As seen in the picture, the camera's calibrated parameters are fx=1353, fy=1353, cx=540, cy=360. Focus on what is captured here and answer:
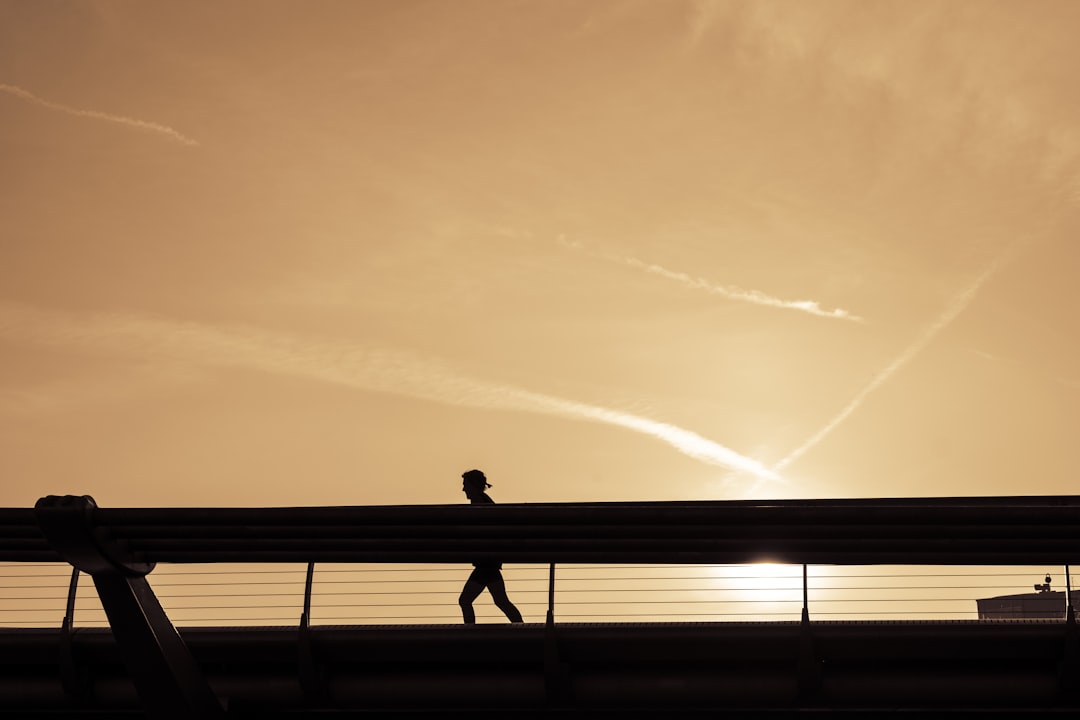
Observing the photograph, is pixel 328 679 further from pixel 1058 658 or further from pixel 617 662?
pixel 1058 658

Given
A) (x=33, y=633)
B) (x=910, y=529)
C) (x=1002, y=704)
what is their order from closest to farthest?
(x=910, y=529) → (x=1002, y=704) → (x=33, y=633)

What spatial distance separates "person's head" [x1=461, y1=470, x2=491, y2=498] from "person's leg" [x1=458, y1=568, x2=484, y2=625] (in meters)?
0.90

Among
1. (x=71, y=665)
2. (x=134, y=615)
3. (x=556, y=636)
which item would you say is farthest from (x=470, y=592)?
(x=71, y=665)

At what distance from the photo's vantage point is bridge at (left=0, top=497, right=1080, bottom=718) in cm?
1307

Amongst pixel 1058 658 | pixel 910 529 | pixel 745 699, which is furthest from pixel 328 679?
pixel 1058 658

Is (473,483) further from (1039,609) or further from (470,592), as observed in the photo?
(1039,609)

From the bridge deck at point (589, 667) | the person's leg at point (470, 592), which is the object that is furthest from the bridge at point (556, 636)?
the person's leg at point (470, 592)

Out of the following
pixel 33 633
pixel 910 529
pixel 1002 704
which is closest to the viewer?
pixel 910 529

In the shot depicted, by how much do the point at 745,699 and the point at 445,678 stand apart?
126 inches

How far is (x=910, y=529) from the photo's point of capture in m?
12.9

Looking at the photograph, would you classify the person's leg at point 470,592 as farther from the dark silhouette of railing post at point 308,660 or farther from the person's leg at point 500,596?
the dark silhouette of railing post at point 308,660

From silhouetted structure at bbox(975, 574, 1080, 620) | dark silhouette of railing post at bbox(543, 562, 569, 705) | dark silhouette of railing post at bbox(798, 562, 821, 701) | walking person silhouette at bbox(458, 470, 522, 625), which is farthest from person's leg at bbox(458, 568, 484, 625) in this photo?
silhouetted structure at bbox(975, 574, 1080, 620)

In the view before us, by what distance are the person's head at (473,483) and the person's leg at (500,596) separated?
0.98m

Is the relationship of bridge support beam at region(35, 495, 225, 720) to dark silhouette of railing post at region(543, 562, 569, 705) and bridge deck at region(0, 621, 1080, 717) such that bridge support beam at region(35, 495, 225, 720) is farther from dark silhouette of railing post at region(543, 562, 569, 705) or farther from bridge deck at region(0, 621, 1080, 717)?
dark silhouette of railing post at region(543, 562, 569, 705)
